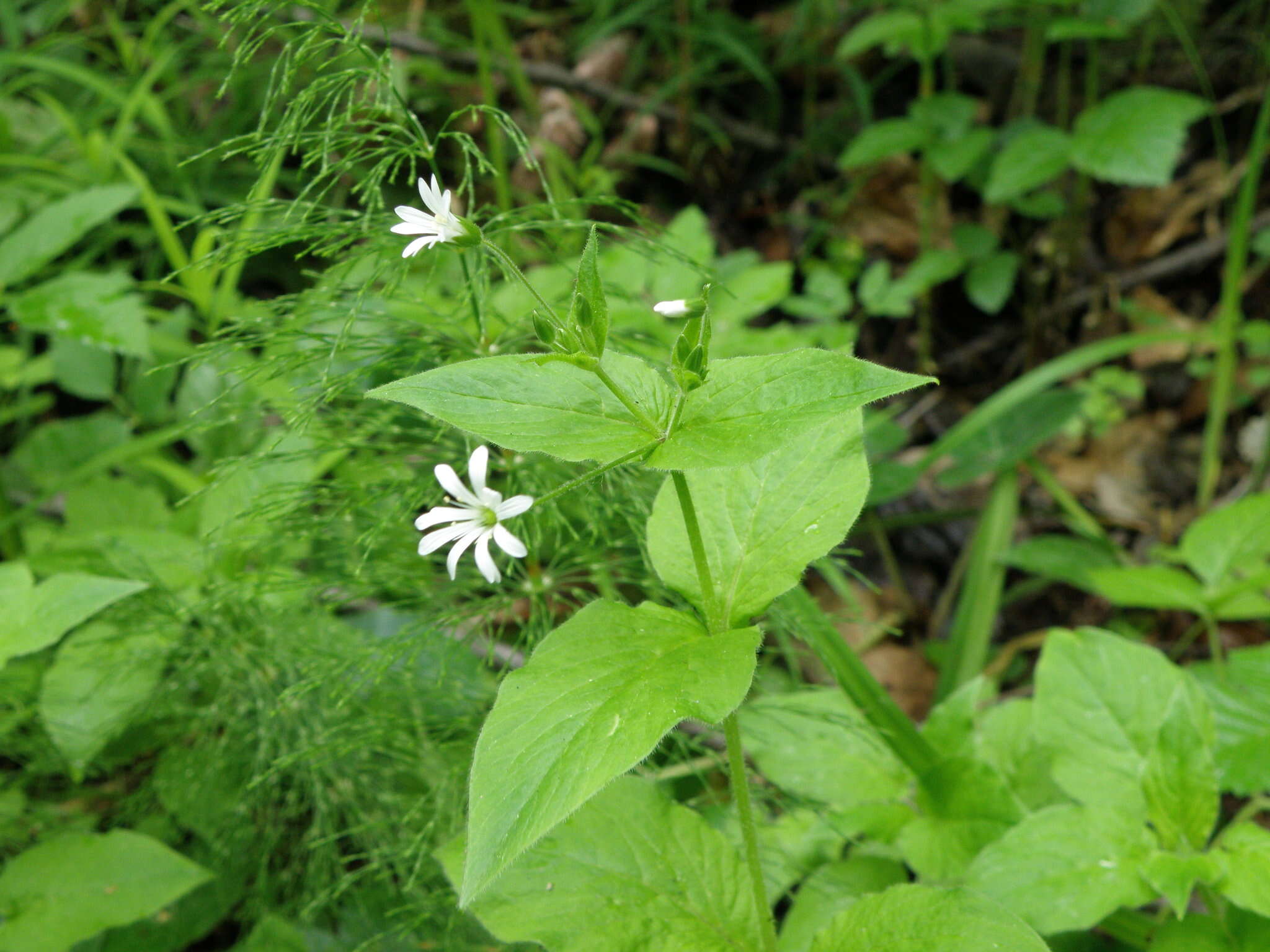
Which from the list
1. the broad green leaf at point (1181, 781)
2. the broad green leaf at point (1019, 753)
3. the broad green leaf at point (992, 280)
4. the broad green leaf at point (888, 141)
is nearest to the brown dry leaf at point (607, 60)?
→ the broad green leaf at point (888, 141)

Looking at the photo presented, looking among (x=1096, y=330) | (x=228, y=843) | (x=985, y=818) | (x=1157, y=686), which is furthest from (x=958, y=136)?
(x=228, y=843)

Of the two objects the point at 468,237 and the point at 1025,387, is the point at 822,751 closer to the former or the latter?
the point at 468,237

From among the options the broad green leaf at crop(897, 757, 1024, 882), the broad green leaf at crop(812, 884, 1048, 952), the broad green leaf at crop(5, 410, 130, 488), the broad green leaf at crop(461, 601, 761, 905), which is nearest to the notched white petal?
the broad green leaf at crop(461, 601, 761, 905)

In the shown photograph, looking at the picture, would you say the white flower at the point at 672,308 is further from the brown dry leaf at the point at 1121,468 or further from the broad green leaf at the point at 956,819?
the brown dry leaf at the point at 1121,468

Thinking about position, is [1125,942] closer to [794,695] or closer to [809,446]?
[794,695]

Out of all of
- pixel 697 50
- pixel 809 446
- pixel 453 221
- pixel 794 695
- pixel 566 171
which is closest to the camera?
pixel 453 221

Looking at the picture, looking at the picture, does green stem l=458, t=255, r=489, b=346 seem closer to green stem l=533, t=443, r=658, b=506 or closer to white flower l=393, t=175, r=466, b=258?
white flower l=393, t=175, r=466, b=258
